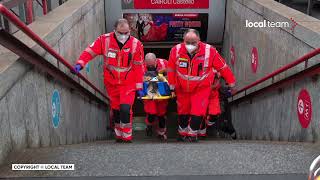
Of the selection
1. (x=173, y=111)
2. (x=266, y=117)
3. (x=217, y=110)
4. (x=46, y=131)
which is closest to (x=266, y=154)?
(x=46, y=131)

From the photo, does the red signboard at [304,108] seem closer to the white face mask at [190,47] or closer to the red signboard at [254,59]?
the white face mask at [190,47]

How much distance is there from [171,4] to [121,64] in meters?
5.80

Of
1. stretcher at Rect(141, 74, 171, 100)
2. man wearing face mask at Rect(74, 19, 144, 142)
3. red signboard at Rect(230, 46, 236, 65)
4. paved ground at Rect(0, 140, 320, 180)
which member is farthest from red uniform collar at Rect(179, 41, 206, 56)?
red signboard at Rect(230, 46, 236, 65)

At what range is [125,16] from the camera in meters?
11.4

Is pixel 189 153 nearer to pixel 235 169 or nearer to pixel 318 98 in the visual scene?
pixel 235 169

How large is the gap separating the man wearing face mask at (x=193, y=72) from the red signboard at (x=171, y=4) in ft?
17.3

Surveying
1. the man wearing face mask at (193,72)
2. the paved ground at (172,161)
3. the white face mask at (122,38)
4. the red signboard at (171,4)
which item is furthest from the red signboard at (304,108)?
the red signboard at (171,4)

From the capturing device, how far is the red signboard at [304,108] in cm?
497

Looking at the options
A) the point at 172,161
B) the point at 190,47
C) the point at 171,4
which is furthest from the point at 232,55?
the point at 172,161

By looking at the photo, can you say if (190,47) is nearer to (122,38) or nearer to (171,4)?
(122,38)

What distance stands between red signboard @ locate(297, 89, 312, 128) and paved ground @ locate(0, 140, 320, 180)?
94cm

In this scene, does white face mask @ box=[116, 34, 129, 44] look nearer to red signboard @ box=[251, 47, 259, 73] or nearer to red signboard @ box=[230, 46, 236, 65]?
red signboard @ box=[251, 47, 259, 73]

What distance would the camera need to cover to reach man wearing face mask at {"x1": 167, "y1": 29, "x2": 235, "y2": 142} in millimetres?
5836

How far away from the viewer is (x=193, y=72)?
593cm
